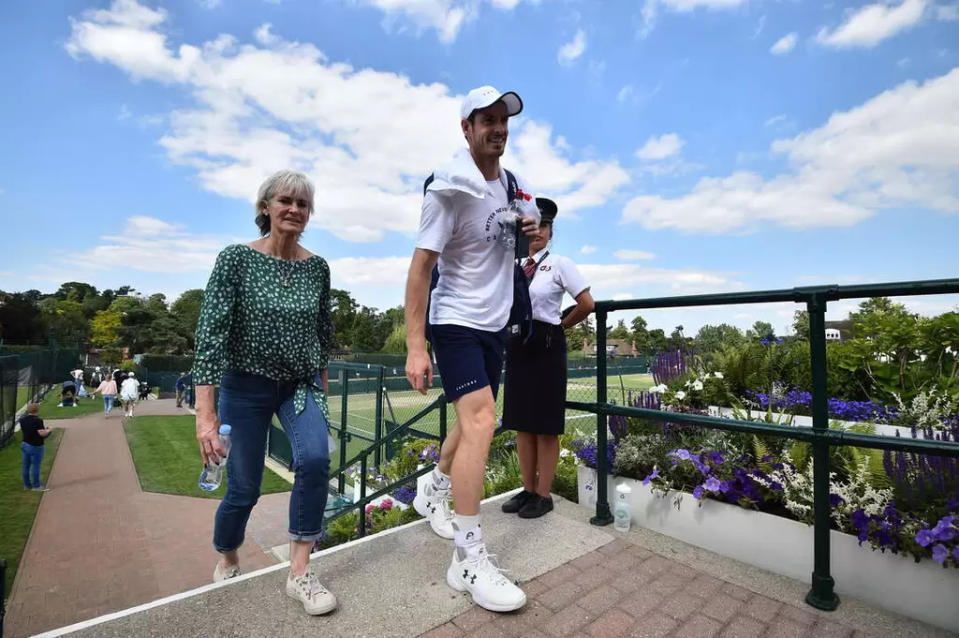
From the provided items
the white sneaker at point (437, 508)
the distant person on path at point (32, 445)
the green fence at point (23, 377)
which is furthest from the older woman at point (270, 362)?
the green fence at point (23, 377)

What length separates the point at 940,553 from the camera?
1.77 m

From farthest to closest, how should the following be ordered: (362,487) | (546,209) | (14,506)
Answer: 1. (14,506)
2. (362,487)
3. (546,209)

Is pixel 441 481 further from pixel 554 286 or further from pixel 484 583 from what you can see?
pixel 554 286

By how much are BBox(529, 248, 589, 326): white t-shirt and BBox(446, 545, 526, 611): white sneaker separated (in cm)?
122

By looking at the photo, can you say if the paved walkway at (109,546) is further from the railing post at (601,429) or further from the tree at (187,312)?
the tree at (187,312)

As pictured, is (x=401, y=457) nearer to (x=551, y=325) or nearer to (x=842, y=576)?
(x=551, y=325)

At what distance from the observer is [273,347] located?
2078 mm

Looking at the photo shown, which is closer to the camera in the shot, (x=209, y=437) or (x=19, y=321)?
(x=209, y=437)

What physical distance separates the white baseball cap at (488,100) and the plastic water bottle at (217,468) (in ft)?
5.06

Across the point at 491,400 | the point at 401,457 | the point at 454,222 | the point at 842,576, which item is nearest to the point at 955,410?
the point at 842,576

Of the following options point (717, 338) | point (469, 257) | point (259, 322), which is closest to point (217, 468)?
point (259, 322)

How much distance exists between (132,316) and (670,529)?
8892 cm

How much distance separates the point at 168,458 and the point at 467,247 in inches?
670

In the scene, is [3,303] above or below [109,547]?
above
